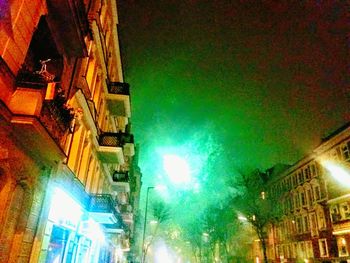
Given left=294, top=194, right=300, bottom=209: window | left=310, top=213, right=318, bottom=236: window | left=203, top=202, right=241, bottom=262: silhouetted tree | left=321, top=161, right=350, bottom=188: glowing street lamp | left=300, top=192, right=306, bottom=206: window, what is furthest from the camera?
left=203, top=202, right=241, bottom=262: silhouetted tree

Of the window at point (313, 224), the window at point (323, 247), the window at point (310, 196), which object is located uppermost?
the window at point (310, 196)

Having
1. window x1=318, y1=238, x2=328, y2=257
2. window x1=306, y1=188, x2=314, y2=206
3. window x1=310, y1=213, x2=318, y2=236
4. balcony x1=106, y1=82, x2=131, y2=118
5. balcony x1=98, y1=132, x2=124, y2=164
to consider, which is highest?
balcony x1=106, y1=82, x2=131, y2=118

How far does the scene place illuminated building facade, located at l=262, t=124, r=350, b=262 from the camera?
105 feet

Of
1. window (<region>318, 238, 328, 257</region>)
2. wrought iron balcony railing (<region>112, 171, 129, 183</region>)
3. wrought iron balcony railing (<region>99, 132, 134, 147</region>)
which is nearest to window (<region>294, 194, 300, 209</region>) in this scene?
window (<region>318, 238, 328, 257</region>)

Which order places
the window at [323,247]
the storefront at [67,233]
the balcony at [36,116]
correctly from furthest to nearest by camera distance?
the window at [323,247] < the storefront at [67,233] < the balcony at [36,116]

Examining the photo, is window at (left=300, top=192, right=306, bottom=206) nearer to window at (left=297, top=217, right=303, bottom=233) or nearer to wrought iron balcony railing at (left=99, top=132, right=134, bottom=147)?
window at (left=297, top=217, right=303, bottom=233)

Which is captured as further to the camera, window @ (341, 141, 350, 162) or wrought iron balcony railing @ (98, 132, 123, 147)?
window @ (341, 141, 350, 162)

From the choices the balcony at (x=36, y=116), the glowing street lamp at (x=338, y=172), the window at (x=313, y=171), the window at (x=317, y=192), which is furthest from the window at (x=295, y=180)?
the balcony at (x=36, y=116)

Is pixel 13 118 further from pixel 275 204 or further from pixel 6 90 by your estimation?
pixel 275 204

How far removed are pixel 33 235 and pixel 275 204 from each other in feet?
150

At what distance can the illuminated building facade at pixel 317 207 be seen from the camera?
32000 millimetres

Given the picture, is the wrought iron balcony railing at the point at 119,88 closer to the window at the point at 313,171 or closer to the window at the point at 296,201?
the window at the point at 313,171

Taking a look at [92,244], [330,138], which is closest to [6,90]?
[92,244]

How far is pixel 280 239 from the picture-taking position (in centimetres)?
4662
